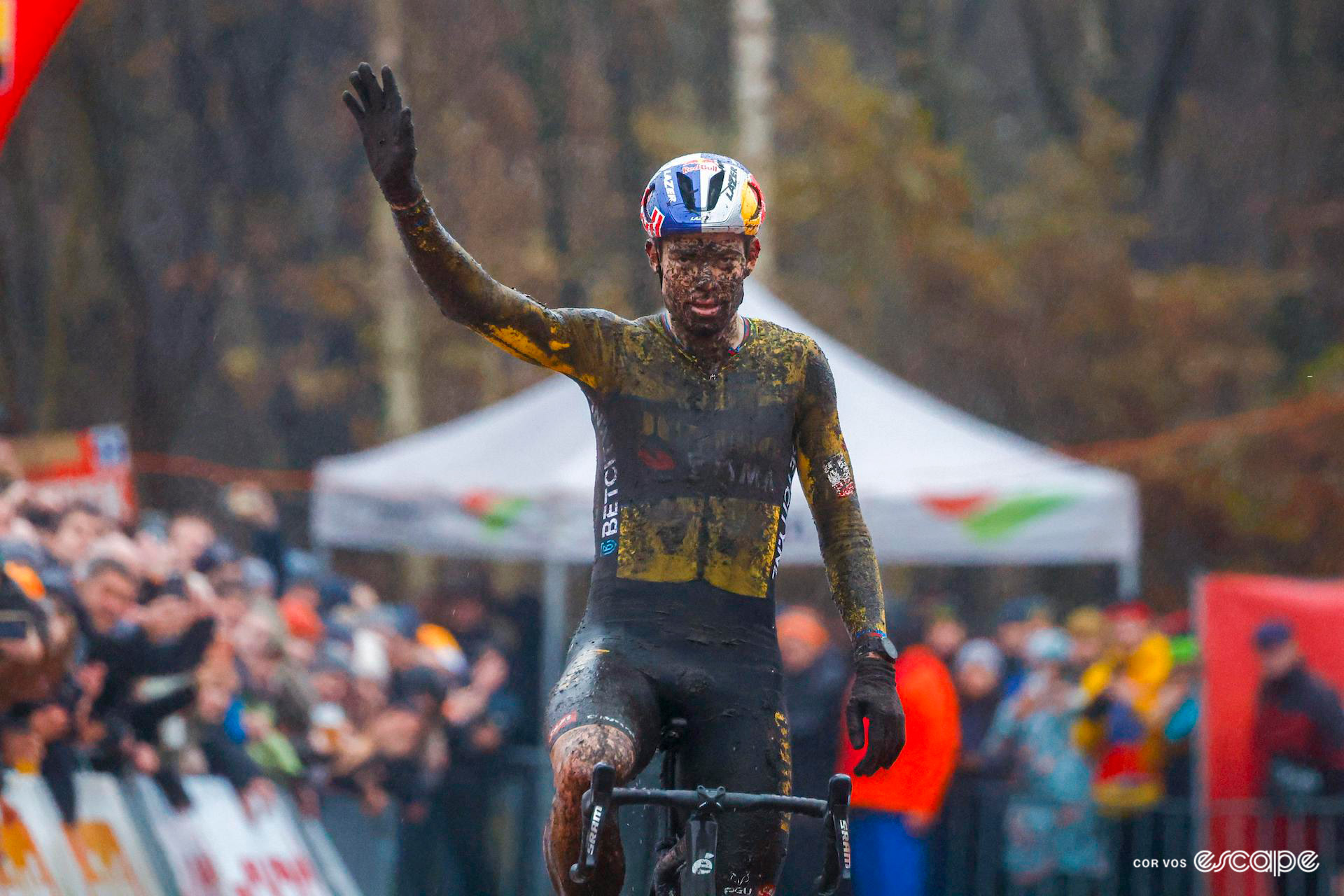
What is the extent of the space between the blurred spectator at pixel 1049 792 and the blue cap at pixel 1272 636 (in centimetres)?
151

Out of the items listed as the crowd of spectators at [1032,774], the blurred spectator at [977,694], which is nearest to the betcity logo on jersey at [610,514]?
the crowd of spectators at [1032,774]

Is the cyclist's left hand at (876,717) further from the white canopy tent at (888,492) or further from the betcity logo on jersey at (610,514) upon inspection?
the white canopy tent at (888,492)

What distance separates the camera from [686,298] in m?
5.33

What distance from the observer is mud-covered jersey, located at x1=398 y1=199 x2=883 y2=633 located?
5.28 m

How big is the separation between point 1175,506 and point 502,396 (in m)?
10.6

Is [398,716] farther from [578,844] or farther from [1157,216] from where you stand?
[1157,216]

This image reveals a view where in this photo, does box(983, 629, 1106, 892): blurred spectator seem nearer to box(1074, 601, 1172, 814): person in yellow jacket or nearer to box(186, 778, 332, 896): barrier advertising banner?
box(1074, 601, 1172, 814): person in yellow jacket

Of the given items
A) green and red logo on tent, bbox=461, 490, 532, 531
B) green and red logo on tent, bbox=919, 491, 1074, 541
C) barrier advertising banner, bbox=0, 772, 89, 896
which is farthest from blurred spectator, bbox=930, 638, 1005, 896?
barrier advertising banner, bbox=0, 772, 89, 896

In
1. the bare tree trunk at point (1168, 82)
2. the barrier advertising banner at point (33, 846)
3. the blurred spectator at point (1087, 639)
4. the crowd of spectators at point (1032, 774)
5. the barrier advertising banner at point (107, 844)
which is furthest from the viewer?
the bare tree trunk at point (1168, 82)

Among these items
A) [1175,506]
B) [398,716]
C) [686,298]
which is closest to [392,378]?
[1175,506]

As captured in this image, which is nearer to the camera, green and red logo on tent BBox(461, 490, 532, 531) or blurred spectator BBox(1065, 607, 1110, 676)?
blurred spectator BBox(1065, 607, 1110, 676)

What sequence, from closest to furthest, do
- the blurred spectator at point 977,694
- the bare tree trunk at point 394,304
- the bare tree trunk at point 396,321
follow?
the blurred spectator at point 977,694 → the bare tree trunk at point 394,304 → the bare tree trunk at point 396,321

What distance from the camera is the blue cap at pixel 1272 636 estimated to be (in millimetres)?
10391

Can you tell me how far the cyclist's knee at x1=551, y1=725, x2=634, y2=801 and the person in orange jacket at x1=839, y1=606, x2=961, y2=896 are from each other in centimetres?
652
